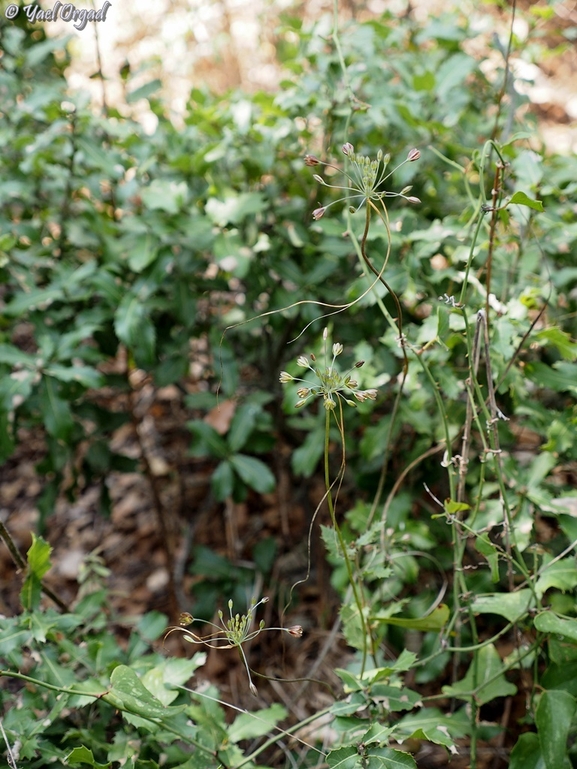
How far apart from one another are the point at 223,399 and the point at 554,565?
38.9 inches

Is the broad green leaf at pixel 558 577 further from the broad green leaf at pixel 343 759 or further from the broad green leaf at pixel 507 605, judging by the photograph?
the broad green leaf at pixel 343 759

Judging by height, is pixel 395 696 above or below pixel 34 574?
below

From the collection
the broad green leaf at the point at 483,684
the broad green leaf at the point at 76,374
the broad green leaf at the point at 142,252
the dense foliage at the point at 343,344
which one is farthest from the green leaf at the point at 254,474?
the broad green leaf at the point at 483,684

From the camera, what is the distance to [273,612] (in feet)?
7.02

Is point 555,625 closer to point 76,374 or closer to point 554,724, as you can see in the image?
point 554,724

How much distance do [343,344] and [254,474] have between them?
0.43 metres

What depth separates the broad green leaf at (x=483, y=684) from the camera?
1312 millimetres

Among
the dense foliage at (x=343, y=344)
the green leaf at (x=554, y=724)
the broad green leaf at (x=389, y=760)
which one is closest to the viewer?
the broad green leaf at (x=389, y=760)

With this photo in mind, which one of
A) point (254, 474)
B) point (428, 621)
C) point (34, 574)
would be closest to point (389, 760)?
point (428, 621)

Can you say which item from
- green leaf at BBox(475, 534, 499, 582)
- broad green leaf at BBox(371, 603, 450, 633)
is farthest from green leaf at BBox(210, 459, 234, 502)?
green leaf at BBox(475, 534, 499, 582)

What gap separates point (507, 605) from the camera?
1.28 m

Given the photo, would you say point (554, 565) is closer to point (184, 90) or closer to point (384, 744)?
point (384, 744)

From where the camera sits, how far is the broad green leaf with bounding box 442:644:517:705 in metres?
1.31

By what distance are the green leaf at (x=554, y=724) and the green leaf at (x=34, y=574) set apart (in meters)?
0.96
